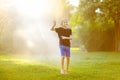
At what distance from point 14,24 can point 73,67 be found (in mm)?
1261

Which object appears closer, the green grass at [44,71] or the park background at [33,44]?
the green grass at [44,71]

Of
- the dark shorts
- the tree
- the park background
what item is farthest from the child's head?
the tree

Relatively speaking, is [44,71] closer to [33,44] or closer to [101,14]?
[33,44]

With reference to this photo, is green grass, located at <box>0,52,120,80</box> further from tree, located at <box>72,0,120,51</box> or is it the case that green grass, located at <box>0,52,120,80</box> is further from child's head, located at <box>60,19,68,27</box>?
tree, located at <box>72,0,120,51</box>

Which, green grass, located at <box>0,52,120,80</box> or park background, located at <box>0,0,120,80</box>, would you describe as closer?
green grass, located at <box>0,52,120,80</box>

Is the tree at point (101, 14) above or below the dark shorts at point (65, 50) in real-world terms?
above

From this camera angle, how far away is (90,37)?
47.4 ft

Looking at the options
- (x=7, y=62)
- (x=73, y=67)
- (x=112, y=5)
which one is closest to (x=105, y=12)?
(x=112, y=5)

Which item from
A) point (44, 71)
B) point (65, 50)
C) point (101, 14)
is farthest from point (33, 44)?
point (101, 14)

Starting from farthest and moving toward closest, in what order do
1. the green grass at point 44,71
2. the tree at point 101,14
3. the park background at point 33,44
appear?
1. the tree at point 101,14
2. the park background at point 33,44
3. the green grass at point 44,71

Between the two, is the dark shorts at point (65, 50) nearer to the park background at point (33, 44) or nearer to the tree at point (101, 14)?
the park background at point (33, 44)

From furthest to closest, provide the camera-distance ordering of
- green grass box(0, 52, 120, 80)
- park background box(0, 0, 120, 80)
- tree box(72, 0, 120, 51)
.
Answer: tree box(72, 0, 120, 51)
park background box(0, 0, 120, 80)
green grass box(0, 52, 120, 80)

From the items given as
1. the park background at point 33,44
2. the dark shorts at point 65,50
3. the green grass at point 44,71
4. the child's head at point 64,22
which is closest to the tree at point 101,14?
the park background at point 33,44

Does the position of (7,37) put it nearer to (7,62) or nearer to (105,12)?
(7,62)
